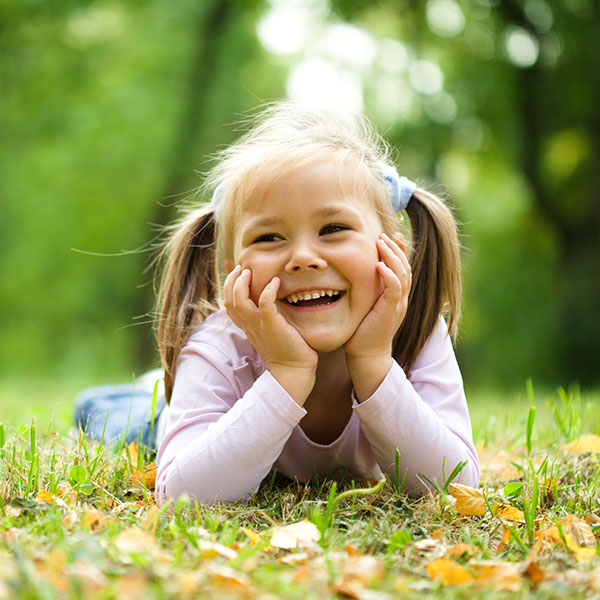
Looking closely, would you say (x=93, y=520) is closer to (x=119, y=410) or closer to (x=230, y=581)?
(x=230, y=581)

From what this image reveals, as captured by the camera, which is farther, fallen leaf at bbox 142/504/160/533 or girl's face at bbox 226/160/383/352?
girl's face at bbox 226/160/383/352

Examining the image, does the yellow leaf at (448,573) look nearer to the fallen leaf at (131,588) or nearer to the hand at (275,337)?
the fallen leaf at (131,588)

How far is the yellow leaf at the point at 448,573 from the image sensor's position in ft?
5.36

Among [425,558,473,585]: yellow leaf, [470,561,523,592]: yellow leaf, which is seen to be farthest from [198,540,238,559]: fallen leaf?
[470,561,523,592]: yellow leaf

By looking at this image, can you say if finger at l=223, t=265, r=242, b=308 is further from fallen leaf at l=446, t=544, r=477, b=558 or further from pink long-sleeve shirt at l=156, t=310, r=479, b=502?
fallen leaf at l=446, t=544, r=477, b=558

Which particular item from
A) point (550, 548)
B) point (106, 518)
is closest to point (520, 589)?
point (550, 548)

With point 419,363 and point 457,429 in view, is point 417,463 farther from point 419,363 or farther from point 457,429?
point 419,363

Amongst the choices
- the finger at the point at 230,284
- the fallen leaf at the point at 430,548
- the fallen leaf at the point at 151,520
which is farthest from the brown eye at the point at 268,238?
the fallen leaf at the point at 430,548

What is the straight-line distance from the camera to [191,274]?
2977mm

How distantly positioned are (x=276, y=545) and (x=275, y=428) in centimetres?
49

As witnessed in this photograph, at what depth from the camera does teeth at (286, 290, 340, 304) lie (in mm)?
2408

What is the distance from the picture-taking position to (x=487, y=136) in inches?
529

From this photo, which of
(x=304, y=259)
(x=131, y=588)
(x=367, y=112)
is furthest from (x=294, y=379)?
(x=367, y=112)

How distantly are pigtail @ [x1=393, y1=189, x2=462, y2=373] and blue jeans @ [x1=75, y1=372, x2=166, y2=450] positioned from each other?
1432mm
